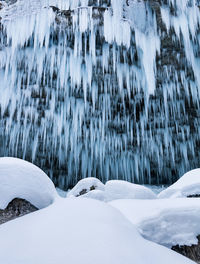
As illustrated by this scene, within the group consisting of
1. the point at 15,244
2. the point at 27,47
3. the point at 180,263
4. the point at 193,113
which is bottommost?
the point at 180,263

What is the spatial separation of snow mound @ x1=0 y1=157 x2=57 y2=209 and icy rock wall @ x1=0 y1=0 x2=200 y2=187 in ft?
20.6

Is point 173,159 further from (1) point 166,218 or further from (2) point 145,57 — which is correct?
(1) point 166,218

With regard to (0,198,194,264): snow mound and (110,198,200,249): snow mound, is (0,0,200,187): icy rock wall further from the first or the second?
(0,198,194,264): snow mound

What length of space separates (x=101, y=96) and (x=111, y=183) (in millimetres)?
5204

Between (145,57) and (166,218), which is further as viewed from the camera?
(145,57)

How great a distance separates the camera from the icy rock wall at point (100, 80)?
8414mm

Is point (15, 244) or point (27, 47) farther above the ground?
point (27, 47)

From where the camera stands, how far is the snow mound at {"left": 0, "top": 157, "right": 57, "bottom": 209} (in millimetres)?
3170

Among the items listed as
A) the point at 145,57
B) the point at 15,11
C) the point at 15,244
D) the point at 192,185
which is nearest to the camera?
the point at 15,244

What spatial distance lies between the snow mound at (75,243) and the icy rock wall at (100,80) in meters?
7.43

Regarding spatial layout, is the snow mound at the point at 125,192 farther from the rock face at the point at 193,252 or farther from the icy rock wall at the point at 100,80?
the icy rock wall at the point at 100,80

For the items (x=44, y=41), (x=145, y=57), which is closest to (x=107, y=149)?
(x=145, y=57)

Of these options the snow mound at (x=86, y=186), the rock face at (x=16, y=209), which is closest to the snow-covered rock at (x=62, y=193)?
the snow mound at (x=86, y=186)

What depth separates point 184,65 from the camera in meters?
9.56
